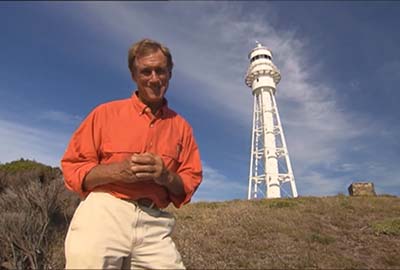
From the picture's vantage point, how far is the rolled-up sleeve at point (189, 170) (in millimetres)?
2762

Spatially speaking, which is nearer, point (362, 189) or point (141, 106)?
point (141, 106)

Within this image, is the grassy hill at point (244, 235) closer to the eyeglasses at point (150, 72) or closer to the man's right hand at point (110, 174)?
the man's right hand at point (110, 174)

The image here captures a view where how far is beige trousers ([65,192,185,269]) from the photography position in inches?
94.4

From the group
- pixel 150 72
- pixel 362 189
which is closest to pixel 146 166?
pixel 150 72

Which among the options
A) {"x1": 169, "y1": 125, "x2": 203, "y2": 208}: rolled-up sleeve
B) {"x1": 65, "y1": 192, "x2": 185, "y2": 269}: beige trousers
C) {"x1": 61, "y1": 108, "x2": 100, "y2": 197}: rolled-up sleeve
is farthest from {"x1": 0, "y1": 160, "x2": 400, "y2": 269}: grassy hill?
{"x1": 61, "y1": 108, "x2": 100, "y2": 197}: rolled-up sleeve

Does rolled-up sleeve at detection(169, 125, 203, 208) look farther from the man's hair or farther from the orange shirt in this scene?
the man's hair

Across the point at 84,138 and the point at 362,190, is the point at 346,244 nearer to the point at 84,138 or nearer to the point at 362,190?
the point at 84,138

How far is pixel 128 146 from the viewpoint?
8.60 feet

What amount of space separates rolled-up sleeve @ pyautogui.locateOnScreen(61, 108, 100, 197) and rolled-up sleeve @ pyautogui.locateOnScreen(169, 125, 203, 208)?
57cm

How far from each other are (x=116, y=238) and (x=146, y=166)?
51cm

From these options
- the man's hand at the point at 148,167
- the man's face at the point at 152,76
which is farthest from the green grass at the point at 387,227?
the man's hand at the point at 148,167

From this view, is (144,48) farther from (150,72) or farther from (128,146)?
(128,146)

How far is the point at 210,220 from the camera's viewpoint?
12.9 meters

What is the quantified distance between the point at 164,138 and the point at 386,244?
403 inches
